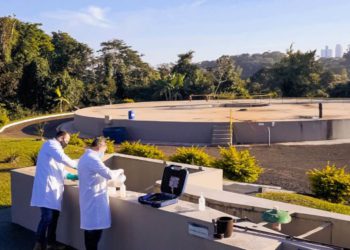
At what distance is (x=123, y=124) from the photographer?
20.2 metres

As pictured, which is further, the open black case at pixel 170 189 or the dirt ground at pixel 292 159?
the dirt ground at pixel 292 159

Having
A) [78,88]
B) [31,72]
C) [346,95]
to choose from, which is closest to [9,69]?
[31,72]

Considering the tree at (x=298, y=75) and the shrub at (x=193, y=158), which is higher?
the tree at (x=298, y=75)

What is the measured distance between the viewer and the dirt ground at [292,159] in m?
11.5

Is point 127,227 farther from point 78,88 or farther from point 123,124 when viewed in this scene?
point 78,88

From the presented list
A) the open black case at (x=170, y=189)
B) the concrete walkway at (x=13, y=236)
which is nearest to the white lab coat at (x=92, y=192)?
the open black case at (x=170, y=189)

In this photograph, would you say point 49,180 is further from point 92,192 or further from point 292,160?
point 292,160

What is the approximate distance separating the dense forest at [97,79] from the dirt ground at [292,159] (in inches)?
770

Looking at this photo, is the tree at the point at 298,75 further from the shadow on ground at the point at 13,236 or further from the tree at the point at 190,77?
the shadow on ground at the point at 13,236

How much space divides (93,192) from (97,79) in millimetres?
40770

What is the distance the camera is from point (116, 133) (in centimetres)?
1941

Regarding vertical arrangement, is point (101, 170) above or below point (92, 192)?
above

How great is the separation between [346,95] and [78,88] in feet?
72.9

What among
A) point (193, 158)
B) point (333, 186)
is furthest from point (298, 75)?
point (333, 186)
